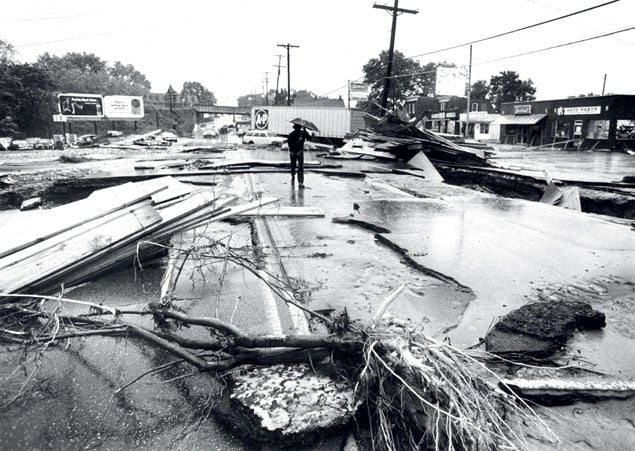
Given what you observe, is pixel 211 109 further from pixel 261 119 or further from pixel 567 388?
pixel 567 388

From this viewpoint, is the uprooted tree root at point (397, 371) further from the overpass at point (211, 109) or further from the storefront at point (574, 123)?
the overpass at point (211, 109)

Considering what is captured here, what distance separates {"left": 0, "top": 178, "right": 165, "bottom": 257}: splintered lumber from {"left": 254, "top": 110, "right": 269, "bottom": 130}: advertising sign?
108 ft

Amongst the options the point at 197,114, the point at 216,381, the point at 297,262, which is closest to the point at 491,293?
the point at 297,262

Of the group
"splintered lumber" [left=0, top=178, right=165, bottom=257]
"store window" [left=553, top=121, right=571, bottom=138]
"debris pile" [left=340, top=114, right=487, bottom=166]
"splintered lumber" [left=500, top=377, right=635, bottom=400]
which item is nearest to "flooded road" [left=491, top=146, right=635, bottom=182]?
"debris pile" [left=340, top=114, right=487, bottom=166]

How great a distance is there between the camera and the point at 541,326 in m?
3.69

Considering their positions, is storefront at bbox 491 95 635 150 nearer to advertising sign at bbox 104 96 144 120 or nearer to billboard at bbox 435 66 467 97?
billboard at bbox 435 66 467 97

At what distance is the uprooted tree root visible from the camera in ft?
7.00

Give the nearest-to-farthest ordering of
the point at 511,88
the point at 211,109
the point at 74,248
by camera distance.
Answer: the point at 74,248, the point at 211,109, the point at 511,88

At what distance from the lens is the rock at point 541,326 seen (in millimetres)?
3463

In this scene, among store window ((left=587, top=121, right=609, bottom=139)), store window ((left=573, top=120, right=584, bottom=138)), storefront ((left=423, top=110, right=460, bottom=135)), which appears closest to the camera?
store window ((left=587, top=121, right=609, bottom=139))

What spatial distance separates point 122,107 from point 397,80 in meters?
49.0

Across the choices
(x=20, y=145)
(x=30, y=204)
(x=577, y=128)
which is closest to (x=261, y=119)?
(x=20, y=145)

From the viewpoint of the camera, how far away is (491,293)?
4762 mm

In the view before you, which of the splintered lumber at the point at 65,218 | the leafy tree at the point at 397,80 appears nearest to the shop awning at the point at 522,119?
the leafy tree at the point at 397,80
